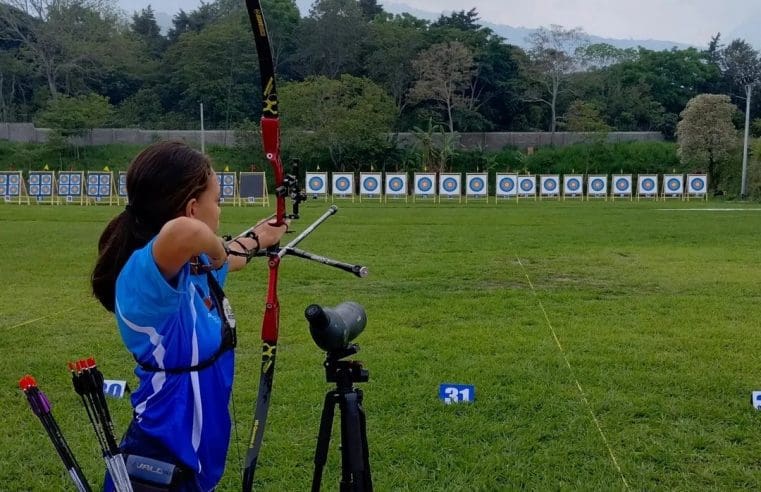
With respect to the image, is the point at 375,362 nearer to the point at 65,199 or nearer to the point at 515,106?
the point at 65,199

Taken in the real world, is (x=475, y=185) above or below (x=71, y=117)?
below

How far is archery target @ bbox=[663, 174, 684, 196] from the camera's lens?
25312 millimetres

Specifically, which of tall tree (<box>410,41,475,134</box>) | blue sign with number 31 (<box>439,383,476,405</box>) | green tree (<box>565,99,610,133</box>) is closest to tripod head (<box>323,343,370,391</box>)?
blue sign with number 31 (<box>439,383,476,405</box>)

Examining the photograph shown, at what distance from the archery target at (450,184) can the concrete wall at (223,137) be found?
8.34 metres

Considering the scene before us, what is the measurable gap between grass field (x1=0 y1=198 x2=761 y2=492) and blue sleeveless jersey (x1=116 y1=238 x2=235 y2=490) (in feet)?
3.05

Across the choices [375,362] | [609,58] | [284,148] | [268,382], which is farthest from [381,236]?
[609,58]

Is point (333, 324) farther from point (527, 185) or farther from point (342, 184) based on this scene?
point (527, 185)

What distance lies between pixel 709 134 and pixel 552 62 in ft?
37.1

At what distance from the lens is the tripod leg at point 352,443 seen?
1683 mm

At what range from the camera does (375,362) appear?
4.09 m

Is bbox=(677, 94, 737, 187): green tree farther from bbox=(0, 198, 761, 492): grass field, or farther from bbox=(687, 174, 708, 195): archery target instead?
bbox=(0, 198, 761, 492): grass field

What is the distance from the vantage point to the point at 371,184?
2538 cm

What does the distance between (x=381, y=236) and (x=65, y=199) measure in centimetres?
1590

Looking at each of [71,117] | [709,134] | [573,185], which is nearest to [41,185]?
[71,117]
